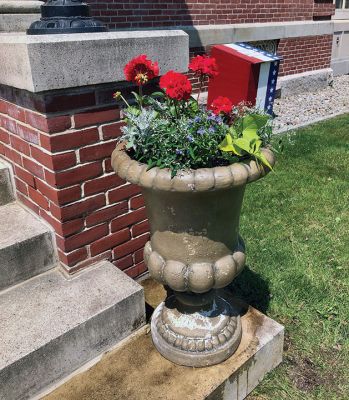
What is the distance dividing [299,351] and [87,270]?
4.49 ft

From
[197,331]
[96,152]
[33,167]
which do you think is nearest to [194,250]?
[197,331]

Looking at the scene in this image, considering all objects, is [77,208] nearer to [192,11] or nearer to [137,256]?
[137,256]

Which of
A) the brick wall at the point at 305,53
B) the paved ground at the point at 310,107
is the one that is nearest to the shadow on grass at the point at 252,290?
the paved ground at the point at 310,107

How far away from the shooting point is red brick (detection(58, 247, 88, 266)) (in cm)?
242

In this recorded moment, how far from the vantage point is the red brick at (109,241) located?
8.34ft

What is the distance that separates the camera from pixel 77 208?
2.38m

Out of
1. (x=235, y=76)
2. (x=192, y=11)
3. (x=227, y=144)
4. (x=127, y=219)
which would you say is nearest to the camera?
(x=227, y=144)

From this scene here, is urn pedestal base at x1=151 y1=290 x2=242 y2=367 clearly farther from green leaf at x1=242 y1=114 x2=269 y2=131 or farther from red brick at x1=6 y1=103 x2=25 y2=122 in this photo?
red brick at x1=6 y1=103 x2=25 y2=122

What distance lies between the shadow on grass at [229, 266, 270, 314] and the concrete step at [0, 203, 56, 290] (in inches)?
52.1

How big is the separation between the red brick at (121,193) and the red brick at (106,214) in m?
0.04

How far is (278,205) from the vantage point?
14.2 feet

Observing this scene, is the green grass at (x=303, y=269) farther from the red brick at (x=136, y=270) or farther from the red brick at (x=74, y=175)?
the red brick at (x=74, y=175)

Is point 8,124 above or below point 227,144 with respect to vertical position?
below

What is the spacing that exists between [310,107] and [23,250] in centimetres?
734
